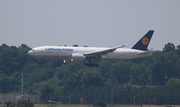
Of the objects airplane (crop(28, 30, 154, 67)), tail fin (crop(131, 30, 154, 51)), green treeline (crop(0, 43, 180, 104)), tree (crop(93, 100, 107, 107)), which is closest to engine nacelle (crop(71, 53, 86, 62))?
airplane (crop(28, 30, 154, 67))

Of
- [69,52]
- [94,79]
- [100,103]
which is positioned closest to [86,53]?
[69,52]

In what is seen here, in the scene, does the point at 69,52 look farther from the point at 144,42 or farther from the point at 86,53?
the point at 144,42

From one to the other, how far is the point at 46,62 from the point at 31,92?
28507mm

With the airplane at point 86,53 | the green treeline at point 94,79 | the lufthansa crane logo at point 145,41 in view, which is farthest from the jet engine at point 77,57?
the green treeline at point 94,79

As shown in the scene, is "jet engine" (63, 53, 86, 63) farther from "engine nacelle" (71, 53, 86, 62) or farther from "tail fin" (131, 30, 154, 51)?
"tail fin" (131, 30, 154, 51)

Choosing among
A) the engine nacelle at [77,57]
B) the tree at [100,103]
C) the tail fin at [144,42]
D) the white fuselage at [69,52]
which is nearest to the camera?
the white fuselage at [69,52]

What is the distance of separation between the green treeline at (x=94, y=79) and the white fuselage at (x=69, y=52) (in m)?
10.1

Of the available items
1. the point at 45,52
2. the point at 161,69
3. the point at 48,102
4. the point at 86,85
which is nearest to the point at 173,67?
the point at 161,69

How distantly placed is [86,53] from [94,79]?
3492cm

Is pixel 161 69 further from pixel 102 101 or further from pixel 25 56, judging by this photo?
pixel 102 101

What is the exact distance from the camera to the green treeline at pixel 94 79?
95.4 meters

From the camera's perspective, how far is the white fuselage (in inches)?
3196

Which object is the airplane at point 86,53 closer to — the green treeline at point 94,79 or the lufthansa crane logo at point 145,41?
the lufthansa crane logo at point 145,41

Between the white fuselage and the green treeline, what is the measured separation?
10.1 m
